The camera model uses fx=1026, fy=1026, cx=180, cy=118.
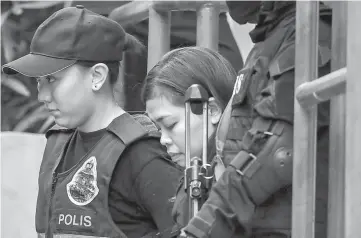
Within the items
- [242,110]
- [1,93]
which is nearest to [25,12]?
[1,93]

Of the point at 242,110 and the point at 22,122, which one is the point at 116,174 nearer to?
the point at 242,110

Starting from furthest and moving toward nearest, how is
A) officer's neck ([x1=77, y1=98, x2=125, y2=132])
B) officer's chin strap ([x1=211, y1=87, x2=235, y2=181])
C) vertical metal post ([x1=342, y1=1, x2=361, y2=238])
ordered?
officer's neck ([x1=77, y1=98, x2=125, y2=132]) < officer's chin strap ([x1=211, y1=87, x2=235, y2=181]) < vertical metal post ([x1=342, y1=1, x2=361, y2=238])

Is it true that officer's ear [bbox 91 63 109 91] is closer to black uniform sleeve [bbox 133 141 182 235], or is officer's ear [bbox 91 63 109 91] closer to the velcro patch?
black uniform sleeve [bbox 133 141 182 235]

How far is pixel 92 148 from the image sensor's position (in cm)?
312

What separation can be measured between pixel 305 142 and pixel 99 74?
1.10 m

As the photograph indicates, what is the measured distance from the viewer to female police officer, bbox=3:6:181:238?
301 cm

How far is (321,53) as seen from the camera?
7.62 feet

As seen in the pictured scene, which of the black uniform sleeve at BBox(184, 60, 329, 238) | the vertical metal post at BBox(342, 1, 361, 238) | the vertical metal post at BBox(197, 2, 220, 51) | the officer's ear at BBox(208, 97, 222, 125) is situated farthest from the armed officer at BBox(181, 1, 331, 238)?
the vertical metal post at BBox(197, 2, 220, 51)

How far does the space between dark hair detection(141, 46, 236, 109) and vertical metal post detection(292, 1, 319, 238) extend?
706mm

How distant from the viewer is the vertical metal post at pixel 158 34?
391cm

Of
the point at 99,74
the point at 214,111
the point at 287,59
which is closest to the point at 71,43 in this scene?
the point at 99,74

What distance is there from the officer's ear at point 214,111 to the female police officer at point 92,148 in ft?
0.67

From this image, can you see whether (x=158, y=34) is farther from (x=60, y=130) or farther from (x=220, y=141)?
(x=220, y=141)

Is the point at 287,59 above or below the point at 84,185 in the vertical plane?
above
